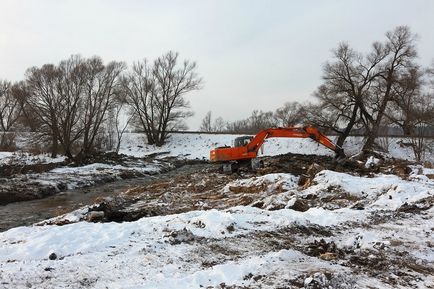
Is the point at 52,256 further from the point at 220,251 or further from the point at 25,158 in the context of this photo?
the point at 25,158

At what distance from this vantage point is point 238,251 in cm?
781

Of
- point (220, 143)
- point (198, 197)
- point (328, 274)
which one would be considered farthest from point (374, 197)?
point (220, 143)

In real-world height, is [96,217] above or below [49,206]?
above

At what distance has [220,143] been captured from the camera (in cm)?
5116

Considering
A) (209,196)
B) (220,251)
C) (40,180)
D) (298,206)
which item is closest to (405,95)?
(209,196)

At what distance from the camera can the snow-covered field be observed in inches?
243

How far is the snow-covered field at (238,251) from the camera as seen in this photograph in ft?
20.3

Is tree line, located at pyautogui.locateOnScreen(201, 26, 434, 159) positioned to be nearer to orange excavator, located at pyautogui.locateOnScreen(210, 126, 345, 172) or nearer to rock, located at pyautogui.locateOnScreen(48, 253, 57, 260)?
orange excavator, located at pyautogui.locateOnScreen(210, 126, 345, 172)

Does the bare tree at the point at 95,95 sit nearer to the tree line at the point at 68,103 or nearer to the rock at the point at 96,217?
the tree line at the point at 68,103

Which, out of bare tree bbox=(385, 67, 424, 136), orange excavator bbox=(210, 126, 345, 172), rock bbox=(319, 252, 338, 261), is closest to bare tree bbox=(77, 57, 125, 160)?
orange excavator bbox=(210, 126, 345, 172)

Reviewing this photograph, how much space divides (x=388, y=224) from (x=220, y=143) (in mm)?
41171

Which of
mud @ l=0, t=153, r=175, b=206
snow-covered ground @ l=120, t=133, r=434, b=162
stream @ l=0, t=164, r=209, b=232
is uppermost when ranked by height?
snow-covered ground @ l=120, t=133, r=434, b=162

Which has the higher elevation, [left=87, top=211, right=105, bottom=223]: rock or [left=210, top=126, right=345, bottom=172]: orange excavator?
[left=210, top=126, right=345, bottom=172]: orange excavator

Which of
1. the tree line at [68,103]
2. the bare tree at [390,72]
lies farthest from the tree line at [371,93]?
the tree line at [68,103]
